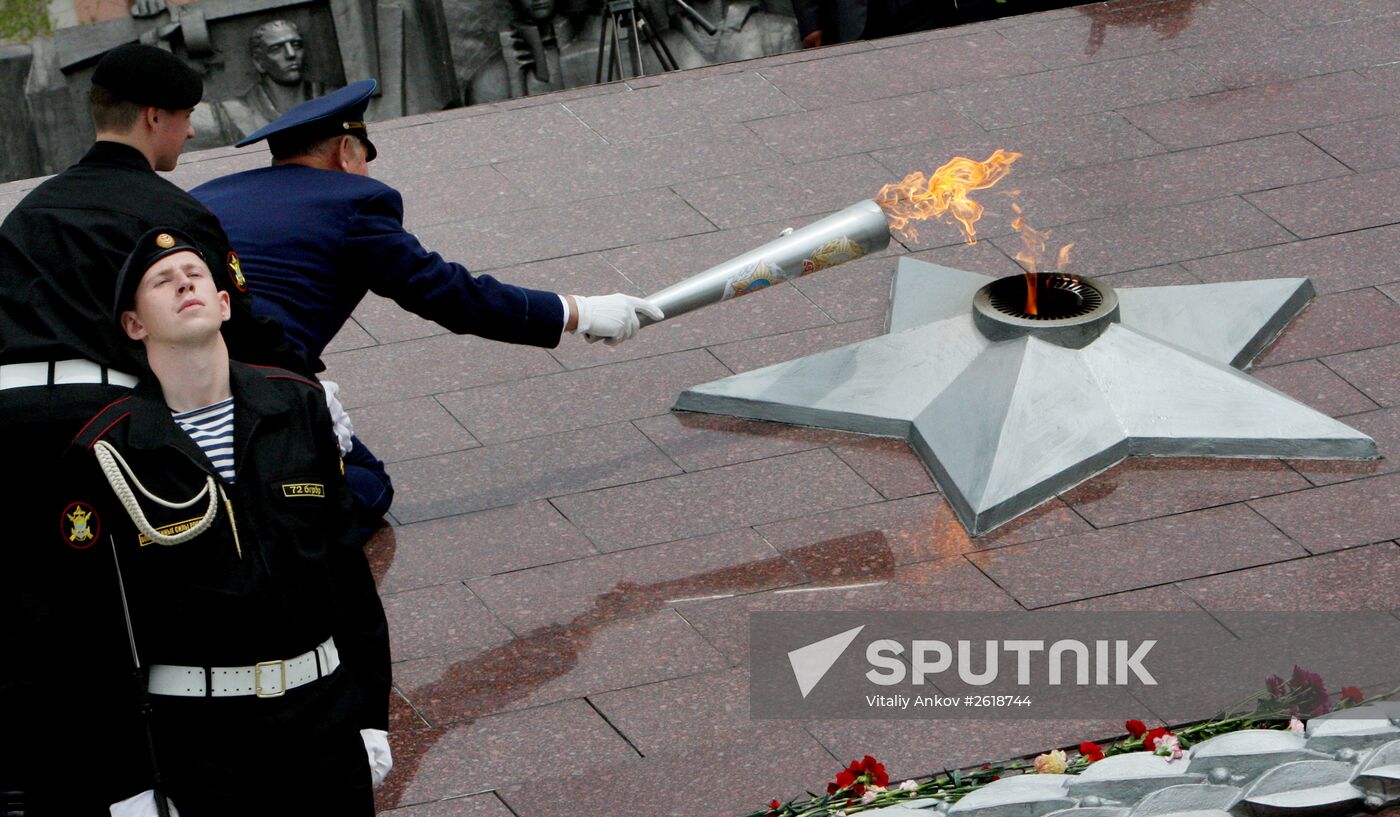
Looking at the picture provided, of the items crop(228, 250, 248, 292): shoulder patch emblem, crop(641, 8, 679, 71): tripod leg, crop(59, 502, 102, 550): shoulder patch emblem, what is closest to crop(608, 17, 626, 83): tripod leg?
crop(641, 8, 679, 71): tripod leg

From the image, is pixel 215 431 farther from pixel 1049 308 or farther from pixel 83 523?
pixel 1049 308

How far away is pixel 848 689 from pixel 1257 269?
271 cm

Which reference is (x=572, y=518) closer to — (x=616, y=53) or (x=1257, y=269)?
(x=1257, y=269)

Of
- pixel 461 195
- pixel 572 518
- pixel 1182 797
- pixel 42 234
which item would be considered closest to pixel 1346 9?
pixel 461 195

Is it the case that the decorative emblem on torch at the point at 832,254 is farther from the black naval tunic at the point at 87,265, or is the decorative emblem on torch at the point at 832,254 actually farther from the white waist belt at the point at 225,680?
the white waist belt at the point at 225,680

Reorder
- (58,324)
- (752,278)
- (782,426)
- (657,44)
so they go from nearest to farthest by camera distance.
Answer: (58,324) → (752,278) → (782,426) → (657,44)

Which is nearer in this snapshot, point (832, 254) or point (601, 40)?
point (832, 254)

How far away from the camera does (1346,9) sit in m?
8.75

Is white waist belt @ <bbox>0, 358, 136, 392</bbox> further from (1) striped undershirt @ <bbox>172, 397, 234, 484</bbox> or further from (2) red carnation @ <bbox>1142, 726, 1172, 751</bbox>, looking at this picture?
(2) red carnation @ <bbox>1142, 726, 1172, 751</bbox>

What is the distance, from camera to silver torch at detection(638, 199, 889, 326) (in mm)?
5750

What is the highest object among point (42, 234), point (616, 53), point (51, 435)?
point (42, 234)

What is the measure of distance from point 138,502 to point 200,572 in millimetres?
175

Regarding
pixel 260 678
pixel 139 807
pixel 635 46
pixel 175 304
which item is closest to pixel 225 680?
pixel 260 678

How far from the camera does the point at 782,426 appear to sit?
19.7 feet
